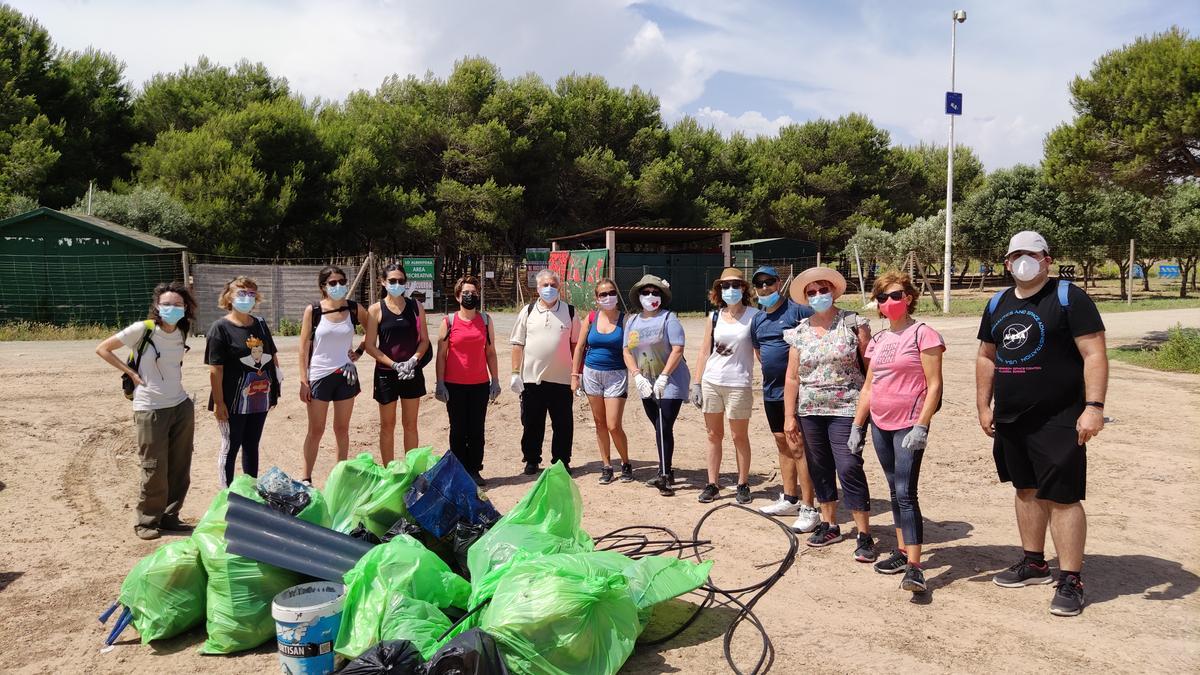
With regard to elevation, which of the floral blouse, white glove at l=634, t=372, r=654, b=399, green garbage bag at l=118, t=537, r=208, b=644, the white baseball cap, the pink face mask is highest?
the white baseball cap

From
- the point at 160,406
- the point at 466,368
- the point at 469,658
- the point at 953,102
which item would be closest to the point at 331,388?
the point at 466,368

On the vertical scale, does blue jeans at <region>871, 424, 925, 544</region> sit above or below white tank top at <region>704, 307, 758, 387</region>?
below

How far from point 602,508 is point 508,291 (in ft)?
72.8

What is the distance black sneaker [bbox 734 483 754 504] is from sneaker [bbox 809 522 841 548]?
0.85 metres

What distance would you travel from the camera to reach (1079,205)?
31266 mm

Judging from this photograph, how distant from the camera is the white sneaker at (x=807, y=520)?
5.28 meters

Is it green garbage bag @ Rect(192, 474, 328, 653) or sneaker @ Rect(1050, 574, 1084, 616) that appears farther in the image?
sneaker @ Rect(1050, 574, 1084, 616)

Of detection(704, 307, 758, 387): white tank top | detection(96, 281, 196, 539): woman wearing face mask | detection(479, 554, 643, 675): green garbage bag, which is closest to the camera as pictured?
detection(479, 554, 643, 675): green garbage bag

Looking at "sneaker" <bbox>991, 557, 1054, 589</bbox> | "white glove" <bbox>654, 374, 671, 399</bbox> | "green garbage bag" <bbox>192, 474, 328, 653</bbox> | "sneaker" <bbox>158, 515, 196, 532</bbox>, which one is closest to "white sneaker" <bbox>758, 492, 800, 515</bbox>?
"white glove" <bbox>654, 374, 671, 399</bbox>

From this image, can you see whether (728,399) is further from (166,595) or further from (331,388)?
(166,595)

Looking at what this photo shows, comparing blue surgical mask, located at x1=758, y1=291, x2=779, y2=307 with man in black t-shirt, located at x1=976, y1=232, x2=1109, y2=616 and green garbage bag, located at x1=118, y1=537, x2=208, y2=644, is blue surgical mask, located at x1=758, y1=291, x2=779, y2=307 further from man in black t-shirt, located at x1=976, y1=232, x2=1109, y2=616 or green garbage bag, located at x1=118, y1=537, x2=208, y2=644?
green garbage bag, located at x1=118, y1=537, x2=208, y2=644

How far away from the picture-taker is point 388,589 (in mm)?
3357

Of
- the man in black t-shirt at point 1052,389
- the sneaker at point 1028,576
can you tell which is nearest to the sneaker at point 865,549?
the sneaker at point 1028,576

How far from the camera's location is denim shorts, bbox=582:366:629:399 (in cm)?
639
